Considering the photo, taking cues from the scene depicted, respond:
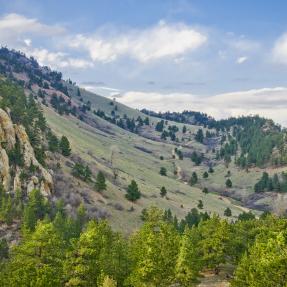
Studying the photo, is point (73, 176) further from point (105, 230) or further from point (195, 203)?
point (105, 230)

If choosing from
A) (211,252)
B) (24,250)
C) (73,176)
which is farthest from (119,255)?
(73,176)

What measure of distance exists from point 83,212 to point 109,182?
55.2 meters

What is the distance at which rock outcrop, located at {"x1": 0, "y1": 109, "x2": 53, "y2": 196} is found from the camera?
10944cm

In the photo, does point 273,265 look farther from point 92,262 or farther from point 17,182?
point 17,182

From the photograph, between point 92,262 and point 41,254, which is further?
point 41,254

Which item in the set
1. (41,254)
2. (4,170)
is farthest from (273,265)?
(4,170)

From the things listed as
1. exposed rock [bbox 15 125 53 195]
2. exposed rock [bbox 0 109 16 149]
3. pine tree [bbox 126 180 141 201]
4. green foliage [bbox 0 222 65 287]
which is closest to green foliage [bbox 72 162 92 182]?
pine tree [bbox 126 180 141 201]

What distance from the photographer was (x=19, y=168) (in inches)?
4513

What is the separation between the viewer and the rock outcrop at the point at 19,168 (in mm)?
109438

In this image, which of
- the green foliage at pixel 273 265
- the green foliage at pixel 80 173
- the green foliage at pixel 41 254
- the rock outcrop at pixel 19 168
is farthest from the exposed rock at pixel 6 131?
the green foliage at pixel 273 265

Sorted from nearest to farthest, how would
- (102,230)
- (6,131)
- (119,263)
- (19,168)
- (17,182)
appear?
(119,263)
(102,230)
(17,182)
(19,168)
(6,131)

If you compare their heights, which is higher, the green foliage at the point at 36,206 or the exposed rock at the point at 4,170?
the exposed rock at the point at 4,170

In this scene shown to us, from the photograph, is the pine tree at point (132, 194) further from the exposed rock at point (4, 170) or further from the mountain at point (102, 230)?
the exposed rock at point (4, 170)

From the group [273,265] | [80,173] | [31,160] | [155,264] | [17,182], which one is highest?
[273,265]
